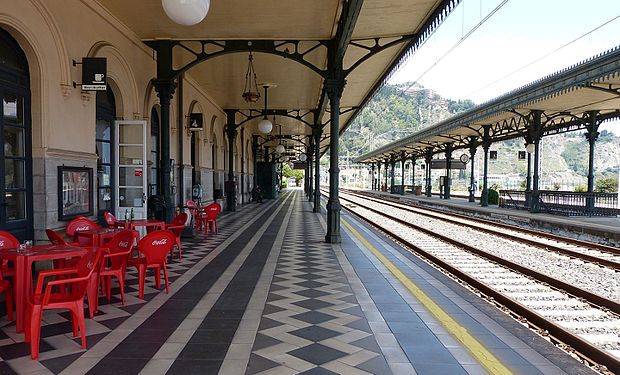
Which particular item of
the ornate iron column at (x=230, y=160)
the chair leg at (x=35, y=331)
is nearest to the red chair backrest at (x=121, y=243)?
the chair leg at (x=35, y=331)

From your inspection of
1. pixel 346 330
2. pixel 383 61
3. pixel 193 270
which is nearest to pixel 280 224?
pixel 383 61

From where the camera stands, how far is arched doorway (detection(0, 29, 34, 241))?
17.5ft

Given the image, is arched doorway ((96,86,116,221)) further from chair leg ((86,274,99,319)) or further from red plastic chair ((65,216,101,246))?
chair leg ((86,274,99,319))

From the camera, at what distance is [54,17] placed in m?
6.02

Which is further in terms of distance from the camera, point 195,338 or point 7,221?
point 7,221

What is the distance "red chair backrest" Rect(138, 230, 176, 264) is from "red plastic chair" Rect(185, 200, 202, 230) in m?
5.25

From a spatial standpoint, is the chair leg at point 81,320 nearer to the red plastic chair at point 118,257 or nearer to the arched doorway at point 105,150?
the red plastic chair at point 118,257

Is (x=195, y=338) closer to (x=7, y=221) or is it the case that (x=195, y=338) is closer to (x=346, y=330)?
(x=346, y=330)

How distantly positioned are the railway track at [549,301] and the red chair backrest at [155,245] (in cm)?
385

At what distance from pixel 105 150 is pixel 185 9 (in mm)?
4491

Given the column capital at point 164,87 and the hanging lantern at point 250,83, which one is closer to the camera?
the column capital at point 164,87

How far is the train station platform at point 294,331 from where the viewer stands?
10.3ft

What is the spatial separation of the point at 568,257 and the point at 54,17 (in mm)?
9366

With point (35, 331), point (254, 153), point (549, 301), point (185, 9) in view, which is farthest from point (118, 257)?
point (254, 153)
